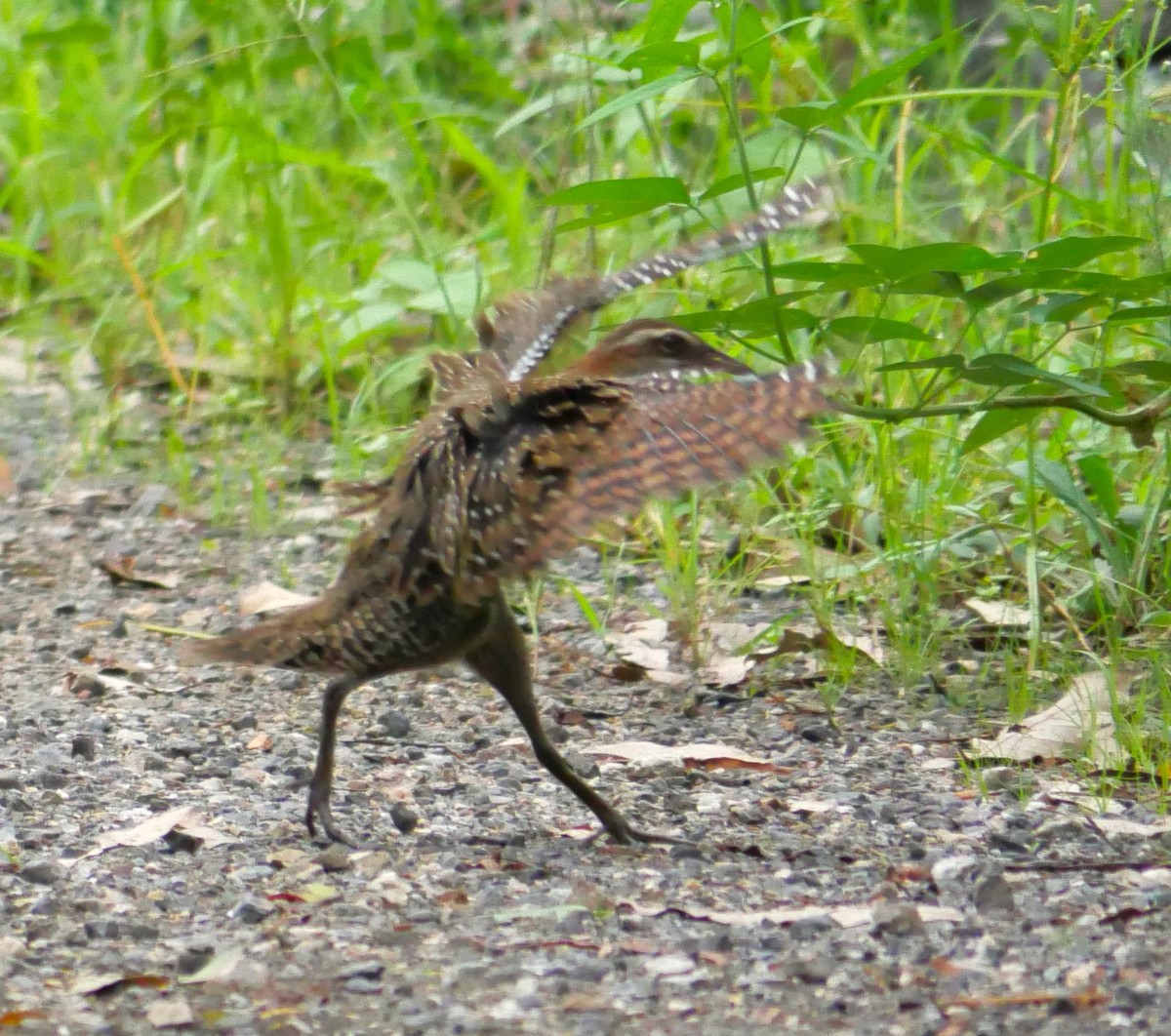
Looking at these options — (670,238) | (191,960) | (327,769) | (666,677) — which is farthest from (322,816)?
(670,238)

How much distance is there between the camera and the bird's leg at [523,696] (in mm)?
3609

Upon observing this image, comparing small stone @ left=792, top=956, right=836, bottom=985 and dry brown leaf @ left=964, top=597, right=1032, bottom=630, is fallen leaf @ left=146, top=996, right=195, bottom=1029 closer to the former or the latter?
small stone @ left=792, top=956, right=836, bottom=985

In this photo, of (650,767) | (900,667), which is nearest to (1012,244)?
(900,667)


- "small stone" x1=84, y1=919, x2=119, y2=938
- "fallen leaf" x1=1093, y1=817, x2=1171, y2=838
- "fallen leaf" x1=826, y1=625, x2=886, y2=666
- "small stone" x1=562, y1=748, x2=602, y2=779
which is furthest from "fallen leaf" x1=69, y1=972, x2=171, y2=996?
"fallen leaf" x1=826, y1=625, x2=886, y2=666

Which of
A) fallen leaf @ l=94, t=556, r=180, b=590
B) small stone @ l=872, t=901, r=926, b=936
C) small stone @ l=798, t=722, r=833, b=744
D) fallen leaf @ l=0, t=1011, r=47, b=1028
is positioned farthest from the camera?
fallen leaf @ l=94, t=556, r=180, b=590

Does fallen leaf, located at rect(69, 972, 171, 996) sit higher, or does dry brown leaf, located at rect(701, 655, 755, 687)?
fallen leaf, located at rect(69, 972, 171, 996)

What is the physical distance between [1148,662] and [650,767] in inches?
46.3

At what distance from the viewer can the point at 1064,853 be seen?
351cm

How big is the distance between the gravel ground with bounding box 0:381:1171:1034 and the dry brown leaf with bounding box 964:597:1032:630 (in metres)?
0.35

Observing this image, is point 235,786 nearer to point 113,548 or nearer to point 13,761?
point 13,761

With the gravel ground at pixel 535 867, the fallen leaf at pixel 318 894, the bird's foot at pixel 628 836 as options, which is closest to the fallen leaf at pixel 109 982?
the gravel ground at pixel 535 867

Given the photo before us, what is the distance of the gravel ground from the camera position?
2.88 meters

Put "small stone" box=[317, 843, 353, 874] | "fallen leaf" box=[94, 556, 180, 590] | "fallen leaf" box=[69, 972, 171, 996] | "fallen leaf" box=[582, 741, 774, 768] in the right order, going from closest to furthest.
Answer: "fallen leaf" box=[69, 972, 171, 996]
"small stone" box=[317, 843, 353, 874]
"fallen leaf" box=[582, 741, 774, 768]
"fallen leaf" box=[94, 556, 180, 590]

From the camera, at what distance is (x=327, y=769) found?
12.2ft
